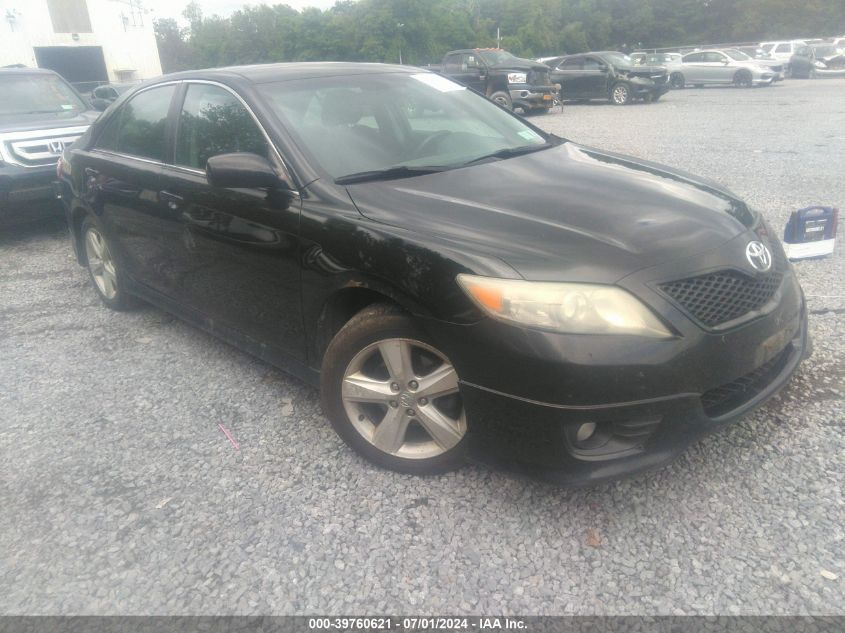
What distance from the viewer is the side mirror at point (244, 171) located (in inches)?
114

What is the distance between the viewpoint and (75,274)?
5.79 m

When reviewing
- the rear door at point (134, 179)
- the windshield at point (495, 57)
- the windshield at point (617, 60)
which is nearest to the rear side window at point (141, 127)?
the rear door at point (134, 179)

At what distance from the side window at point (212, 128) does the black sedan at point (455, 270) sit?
0.05 feet

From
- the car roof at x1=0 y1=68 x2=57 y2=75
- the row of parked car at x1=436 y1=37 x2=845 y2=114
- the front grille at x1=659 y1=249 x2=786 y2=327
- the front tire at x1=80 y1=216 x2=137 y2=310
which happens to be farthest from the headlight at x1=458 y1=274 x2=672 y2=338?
the row of parked car at x1=436 y1=37 x2=845 y2=114

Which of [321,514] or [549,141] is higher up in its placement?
[549,141]

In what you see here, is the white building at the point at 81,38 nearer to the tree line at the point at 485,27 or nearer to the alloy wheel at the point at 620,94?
the tree line at the point at 485,27

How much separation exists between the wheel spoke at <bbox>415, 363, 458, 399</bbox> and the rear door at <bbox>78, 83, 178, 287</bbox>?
6.48ft

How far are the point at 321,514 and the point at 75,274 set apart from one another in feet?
14.1

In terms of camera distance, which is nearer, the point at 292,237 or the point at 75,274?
the point at 292,237

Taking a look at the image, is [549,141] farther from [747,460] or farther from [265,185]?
[747,460]

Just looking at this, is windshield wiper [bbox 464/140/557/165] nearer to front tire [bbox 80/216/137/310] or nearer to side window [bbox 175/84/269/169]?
side window [bbox 175/84/269/169]

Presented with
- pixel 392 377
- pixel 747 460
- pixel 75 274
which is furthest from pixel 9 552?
pixel 75 274

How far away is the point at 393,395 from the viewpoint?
2.62 m

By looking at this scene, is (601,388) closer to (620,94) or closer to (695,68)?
(620,94)
